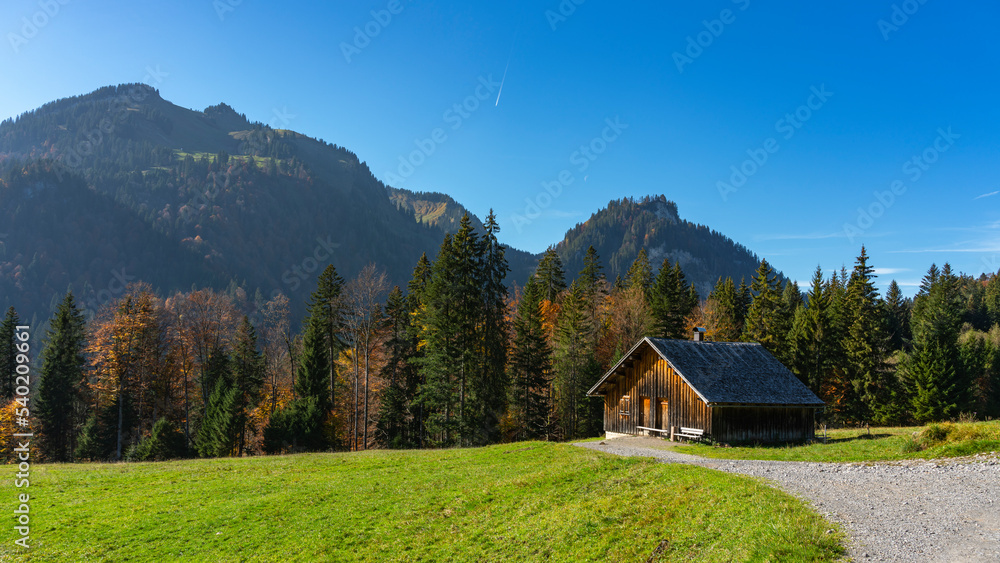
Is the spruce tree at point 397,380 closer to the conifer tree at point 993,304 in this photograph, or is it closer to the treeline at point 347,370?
the treeline at point 347,370

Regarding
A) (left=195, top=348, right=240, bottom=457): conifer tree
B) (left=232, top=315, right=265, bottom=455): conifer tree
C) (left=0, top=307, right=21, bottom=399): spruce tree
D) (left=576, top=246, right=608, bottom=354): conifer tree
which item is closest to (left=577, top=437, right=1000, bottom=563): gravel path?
(left=576, top=246, right=608, bottom=354): conifer tree

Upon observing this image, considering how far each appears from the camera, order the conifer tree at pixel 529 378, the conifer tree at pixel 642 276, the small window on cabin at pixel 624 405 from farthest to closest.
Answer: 1. the conifer tree at pixel 642 276
2. the conifer tree at pixel 529 378
3. the small window on cabin at pixel 624 405

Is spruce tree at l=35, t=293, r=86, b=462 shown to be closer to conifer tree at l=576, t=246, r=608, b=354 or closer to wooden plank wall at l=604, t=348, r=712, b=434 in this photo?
wooden plank wall at l=604, t=348, r=712, b=434

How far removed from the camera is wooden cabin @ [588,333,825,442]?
3059 centimetres

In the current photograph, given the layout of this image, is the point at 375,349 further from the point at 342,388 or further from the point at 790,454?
the point at 790,454

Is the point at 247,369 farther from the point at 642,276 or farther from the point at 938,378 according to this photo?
the point at 938,378

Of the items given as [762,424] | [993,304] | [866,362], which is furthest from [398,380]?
[993,304]

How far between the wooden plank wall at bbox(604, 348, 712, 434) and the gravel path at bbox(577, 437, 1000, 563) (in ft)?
38.5

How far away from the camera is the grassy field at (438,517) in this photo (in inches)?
443

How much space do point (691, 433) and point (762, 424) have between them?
481 cm

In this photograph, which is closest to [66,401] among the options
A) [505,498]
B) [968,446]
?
[505,498]

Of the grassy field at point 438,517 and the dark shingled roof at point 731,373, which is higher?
the dark shingled roof at point 731,373

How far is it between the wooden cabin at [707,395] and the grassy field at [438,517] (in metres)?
10.6

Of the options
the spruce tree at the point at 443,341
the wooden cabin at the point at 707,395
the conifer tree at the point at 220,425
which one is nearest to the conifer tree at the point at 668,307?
the wooden cabin at the point at 707,395
